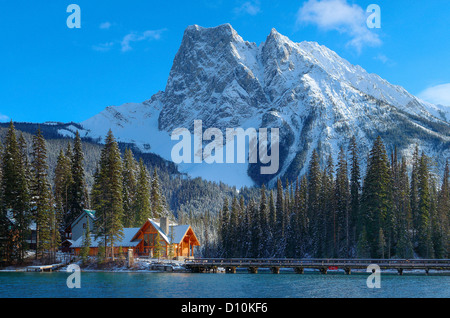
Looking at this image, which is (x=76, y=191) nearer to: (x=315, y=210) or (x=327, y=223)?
(x=315, y=210)

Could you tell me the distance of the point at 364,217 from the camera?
79.8 meters

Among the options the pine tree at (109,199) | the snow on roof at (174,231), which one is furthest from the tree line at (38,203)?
the snow on roof at (174,231)

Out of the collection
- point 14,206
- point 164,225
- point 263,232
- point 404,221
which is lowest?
point 263,232

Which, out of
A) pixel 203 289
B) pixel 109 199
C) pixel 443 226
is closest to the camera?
pixel 203 289

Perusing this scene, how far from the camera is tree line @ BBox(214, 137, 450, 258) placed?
77062 mm

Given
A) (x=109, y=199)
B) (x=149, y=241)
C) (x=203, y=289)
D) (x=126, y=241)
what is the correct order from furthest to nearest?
(x=149, y=241) < (x=126, y=241) < (x=109, y=199) < (x=203, y=289)

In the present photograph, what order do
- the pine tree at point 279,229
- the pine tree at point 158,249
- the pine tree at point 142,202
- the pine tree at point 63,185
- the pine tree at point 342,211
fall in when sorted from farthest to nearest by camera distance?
1. the pine tree at point 279,229
2. the pine tree at point 342,211
3. the pine tree at point 142,202
4. the pine tree at point 63,185
5. the pine tree at point 158,249

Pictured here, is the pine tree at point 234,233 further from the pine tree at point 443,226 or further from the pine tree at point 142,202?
the pine tree at point 443,226

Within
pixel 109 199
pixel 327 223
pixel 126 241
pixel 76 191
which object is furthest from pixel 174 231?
pixel 327 223

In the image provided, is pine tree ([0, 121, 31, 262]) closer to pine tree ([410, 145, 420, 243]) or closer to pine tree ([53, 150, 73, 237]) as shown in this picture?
pine tree ([53, 150, 73, 237])

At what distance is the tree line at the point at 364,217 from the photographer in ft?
253

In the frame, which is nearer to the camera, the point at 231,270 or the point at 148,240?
the point at 231,270
